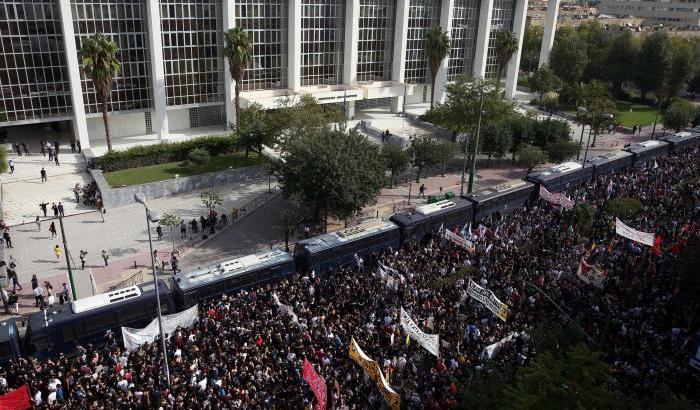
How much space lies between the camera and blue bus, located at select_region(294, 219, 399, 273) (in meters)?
31.6

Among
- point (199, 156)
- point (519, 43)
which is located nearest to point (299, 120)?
point (199, 156)

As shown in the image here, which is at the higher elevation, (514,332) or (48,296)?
(514,332)

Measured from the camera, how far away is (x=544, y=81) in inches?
3391

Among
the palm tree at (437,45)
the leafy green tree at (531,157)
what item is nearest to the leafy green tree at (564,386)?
the leafy green tree at (531,157)

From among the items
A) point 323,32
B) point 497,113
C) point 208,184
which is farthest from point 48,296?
point 323,32

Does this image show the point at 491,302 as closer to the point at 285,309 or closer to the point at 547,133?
the point at 285,309

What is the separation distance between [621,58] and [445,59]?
37.6 metres

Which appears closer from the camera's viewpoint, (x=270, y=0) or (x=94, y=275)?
(x=94, y=275)

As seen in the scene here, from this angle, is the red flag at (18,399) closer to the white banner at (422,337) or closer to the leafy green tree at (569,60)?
the white banner at (422,337)

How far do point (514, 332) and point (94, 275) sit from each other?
80.2 feet

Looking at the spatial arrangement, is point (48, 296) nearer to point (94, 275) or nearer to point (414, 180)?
point (94, 275)

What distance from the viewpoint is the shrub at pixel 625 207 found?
38.9 metres

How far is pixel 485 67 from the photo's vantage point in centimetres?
8469

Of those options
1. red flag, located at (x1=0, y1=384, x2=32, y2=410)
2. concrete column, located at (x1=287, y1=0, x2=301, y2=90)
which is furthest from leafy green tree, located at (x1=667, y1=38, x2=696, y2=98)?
red flag, located at (x1=0, y1=384, x2=32, y2=410)
